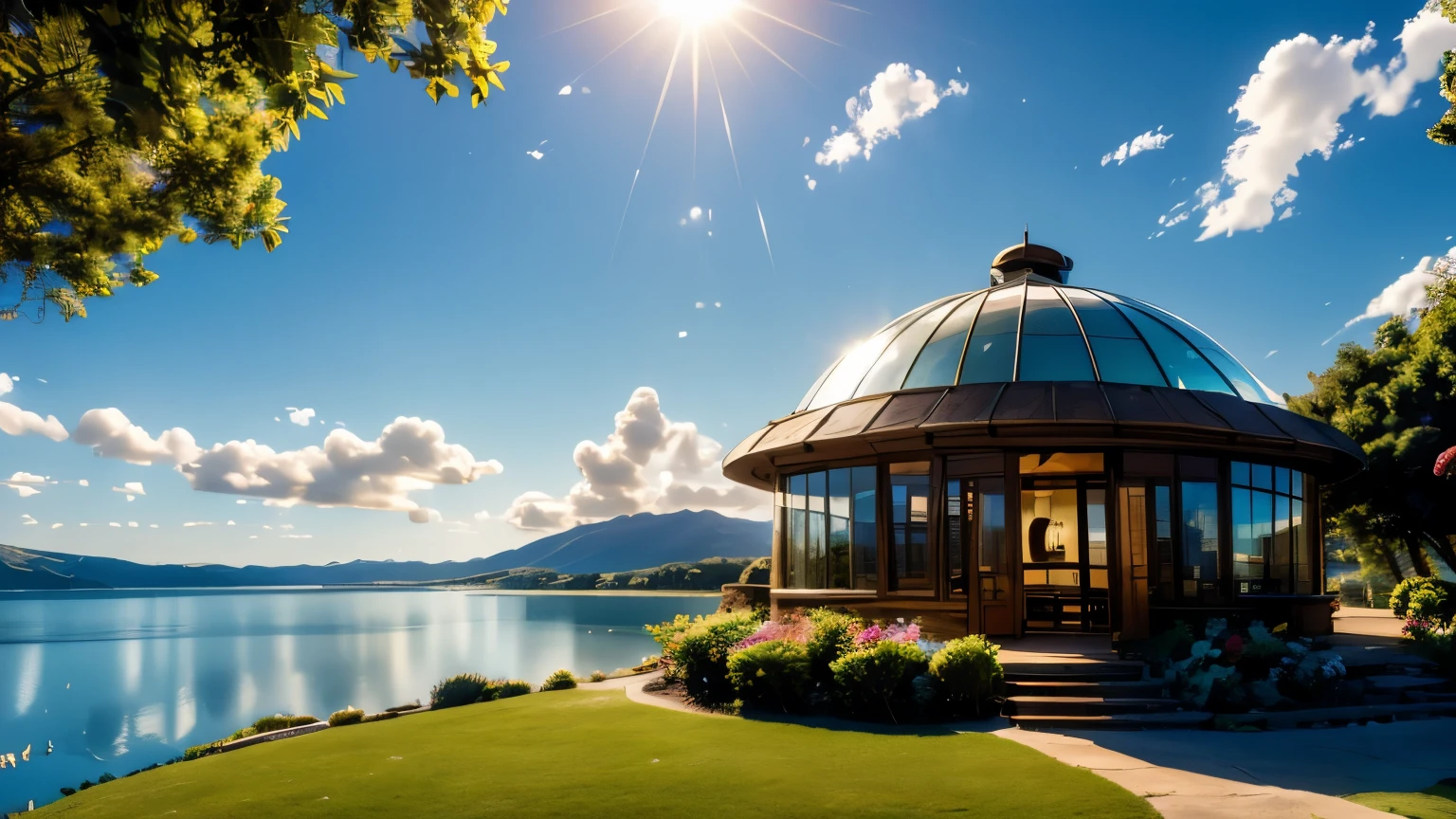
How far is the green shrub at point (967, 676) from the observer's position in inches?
380

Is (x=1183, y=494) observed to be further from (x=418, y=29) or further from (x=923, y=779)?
(x=418, y=29)

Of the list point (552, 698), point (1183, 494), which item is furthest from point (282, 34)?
point (1183, 494)

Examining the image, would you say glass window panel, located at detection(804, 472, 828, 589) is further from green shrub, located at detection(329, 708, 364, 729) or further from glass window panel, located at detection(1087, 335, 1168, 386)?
green shrub, located at detection(329, 708, 364, 729)

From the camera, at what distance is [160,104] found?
3682mm

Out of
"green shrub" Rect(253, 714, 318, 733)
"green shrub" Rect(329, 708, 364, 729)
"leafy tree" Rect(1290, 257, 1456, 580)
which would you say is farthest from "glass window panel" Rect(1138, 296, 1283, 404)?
"green shrub" Rect(253, 714, 318, 733)

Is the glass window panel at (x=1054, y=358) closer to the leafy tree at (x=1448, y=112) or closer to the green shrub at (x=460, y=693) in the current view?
the leafy tree at (x=1448, y=112)

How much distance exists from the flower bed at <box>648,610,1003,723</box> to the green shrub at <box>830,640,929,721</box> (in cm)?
1

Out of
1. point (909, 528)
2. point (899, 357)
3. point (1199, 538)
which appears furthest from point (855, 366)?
point (1199, 538)

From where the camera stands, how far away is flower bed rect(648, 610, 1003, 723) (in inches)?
382

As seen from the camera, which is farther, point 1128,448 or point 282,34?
point 1128,448

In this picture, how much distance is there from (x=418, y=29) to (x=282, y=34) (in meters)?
0.71

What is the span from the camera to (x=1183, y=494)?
1353cm

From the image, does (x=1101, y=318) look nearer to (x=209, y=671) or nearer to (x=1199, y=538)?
(x=1199, y=538)

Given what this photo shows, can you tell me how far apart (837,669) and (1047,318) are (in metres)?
8.24
